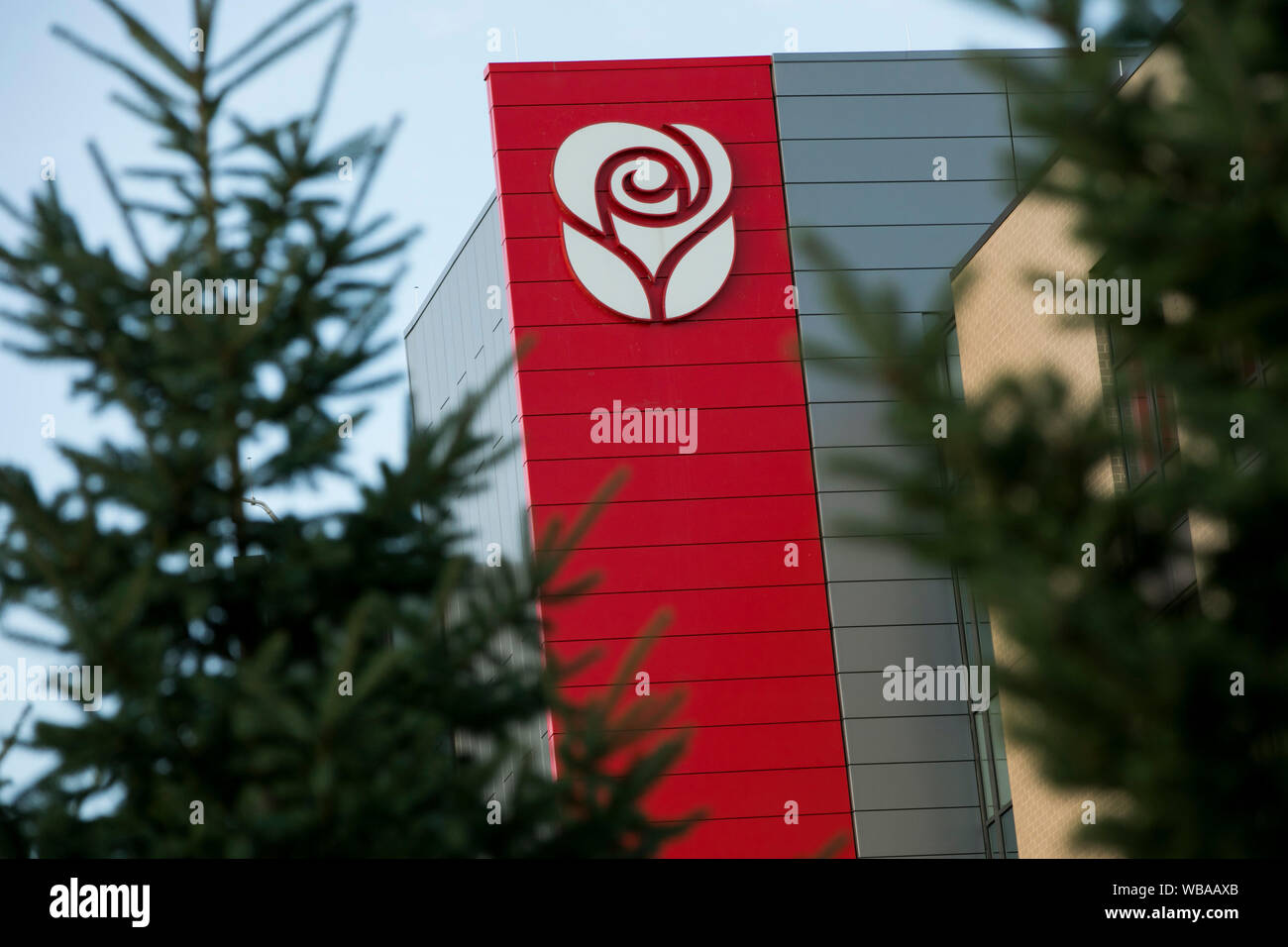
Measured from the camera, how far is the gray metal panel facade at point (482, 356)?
1238 inches

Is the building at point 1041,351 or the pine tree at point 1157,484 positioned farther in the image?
the building at point 1041,351

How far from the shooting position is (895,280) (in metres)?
30.0

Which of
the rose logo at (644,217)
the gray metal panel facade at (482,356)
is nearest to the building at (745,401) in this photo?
the rose logo at (644,217)

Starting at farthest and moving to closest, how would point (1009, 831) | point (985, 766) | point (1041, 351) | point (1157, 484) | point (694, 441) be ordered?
point (694, 441) < point (985, 766) < point (1009, 831) < point (1041, 351) < point (1157, 484)

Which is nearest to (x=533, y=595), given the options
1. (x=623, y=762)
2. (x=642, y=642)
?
(x=642, y=642)

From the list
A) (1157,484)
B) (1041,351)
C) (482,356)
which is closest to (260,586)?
(1157,484)

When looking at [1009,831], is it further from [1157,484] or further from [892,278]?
[1157,484]

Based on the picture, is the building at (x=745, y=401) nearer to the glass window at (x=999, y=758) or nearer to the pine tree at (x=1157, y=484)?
the glass window at (x=999, y=758)

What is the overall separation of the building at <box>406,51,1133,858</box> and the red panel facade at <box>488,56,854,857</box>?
0.14 ft

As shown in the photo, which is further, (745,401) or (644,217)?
(644,217)

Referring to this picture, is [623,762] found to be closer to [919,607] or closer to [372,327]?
[372,327]

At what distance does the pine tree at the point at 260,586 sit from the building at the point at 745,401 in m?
20.6

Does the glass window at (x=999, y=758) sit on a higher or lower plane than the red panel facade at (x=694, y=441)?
lower

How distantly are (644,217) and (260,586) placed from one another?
24.3 meters
